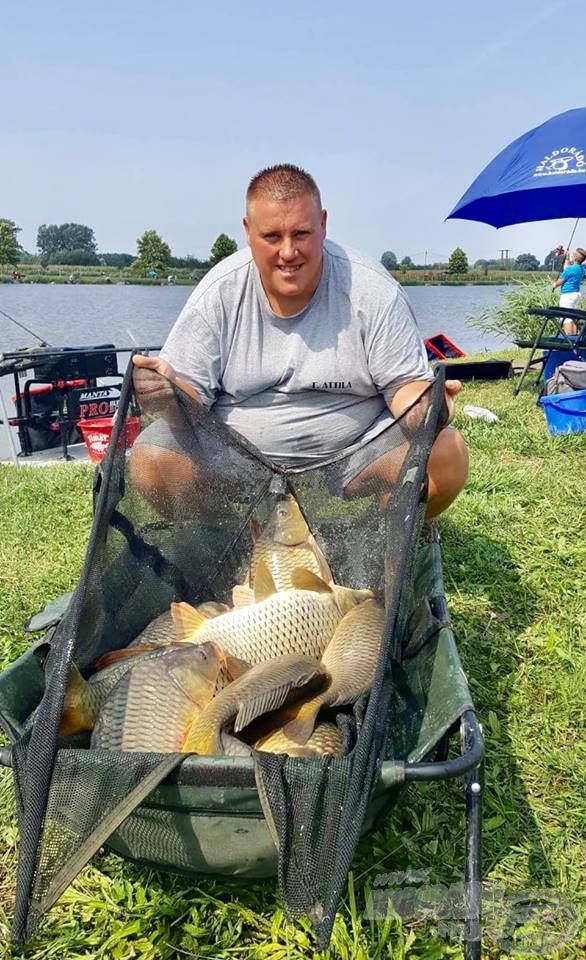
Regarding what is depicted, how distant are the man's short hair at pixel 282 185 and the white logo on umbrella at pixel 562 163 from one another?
4.34 meters

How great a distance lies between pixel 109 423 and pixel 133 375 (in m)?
3.02

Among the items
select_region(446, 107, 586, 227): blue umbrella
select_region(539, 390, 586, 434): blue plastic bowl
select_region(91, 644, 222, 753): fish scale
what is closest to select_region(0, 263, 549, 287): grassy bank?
select_region(446, 107, 586, 227): blue umbrella

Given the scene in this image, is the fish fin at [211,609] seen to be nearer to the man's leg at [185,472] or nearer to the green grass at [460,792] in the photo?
the man's leg at [185,472]

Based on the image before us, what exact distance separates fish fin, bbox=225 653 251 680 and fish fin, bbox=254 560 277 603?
0.20 m

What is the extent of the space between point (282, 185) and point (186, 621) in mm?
1082

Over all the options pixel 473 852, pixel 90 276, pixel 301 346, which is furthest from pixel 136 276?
pixel 473 852

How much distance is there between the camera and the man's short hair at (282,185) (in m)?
2.00

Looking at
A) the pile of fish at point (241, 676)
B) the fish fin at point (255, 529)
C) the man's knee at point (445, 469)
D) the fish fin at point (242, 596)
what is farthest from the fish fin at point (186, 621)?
the man's knee at point (445, 469)

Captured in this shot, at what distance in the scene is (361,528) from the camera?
6.32 feet

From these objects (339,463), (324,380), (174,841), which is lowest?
(174,841)

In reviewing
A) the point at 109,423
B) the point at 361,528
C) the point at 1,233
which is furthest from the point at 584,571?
the point at 1,233

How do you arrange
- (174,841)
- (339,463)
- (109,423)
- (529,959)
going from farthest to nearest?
(109,423)
(339,463)
(529,959)
(174,841)

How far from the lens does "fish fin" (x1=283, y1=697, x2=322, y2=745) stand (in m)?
1.22

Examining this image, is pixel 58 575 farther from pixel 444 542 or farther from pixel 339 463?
pixel 444 542
